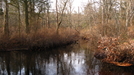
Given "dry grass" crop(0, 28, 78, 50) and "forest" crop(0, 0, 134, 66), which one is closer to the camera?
"forest" crop(0, 0, 134, 66)

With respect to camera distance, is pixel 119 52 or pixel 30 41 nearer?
pixel 119 52

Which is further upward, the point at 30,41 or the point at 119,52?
the point at 30,41

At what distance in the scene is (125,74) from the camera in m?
6.75

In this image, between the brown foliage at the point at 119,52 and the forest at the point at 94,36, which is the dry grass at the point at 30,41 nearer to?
the forest at the point at 94,36

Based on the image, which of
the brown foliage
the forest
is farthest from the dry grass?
the brown foliage

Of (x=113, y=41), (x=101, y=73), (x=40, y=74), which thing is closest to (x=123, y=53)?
(x=113, y=41)

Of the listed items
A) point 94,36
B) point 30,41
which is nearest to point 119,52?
point 94,36

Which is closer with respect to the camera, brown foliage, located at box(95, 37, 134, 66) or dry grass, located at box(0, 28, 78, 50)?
brown foliage, located at box(95, 37, 134, 66)

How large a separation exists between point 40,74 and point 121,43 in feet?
20.5

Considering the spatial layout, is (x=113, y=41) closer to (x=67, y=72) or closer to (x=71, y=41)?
(x=67, y=72)

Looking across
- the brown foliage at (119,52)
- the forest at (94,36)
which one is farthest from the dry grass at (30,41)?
the brown foliage at (119,52)

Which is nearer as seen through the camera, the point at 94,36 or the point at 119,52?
the point at 119,52

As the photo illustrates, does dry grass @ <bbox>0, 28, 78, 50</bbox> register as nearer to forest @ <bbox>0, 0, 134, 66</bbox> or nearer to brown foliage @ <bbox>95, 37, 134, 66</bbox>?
forest @ <bbox>0, 0, 134, 66</bbox>

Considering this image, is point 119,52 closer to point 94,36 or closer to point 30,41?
point 94,36
